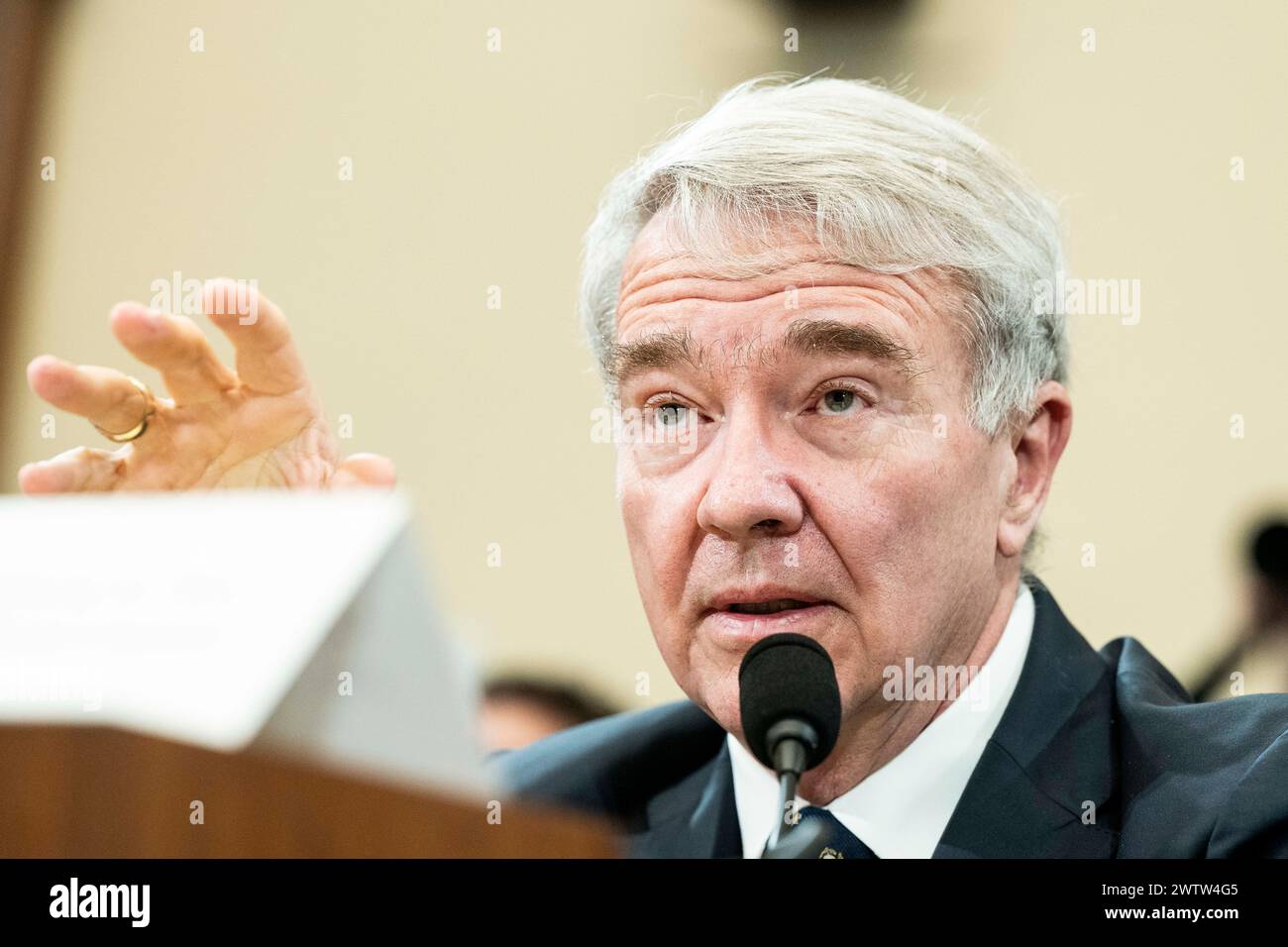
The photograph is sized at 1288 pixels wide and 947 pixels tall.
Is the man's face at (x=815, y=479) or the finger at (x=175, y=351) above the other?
the finger at (x=175, y=351)

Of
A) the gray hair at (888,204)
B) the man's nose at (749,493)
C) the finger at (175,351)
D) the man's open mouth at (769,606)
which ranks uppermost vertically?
the gray hair at (888,204)

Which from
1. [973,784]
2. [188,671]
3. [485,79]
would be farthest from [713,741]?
[485,79]

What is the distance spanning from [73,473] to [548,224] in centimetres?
77

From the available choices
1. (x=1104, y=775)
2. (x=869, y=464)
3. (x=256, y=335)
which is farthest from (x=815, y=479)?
(x=256, y=335)

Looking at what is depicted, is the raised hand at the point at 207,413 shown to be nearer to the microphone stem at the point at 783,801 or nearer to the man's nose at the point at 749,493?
the man's nose at the point at 749,493

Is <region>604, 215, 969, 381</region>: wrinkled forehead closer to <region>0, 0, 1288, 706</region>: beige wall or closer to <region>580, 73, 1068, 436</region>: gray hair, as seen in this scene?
<region>580, 73, 1068, 436</region>: gray hair

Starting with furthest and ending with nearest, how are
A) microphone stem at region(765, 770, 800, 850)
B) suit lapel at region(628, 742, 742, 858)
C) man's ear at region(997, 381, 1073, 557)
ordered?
suit lapel at region(628, 742, 742, 858) < man's ear at region(997, 381, 1073, 557) < microphone stem at region(765, 770, 800, 850)

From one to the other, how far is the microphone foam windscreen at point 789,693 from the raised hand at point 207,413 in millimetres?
817

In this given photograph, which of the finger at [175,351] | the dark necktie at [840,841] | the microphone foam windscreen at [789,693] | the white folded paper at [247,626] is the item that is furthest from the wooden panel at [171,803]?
the finger at [175,351]

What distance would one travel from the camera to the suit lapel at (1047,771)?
178cm

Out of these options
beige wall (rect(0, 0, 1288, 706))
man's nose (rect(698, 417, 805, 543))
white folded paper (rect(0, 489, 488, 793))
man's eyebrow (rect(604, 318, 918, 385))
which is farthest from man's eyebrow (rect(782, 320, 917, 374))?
white folded paper (rect(0, 489, 488, 793))

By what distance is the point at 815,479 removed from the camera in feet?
5.79

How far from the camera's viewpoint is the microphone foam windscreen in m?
1.42

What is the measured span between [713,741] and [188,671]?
87 centimetres
